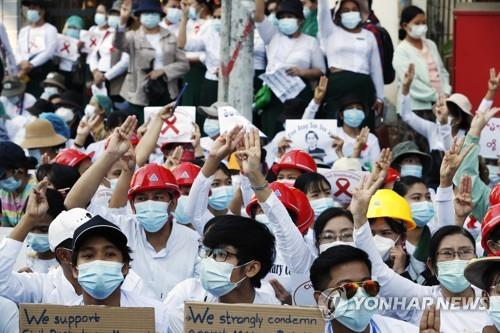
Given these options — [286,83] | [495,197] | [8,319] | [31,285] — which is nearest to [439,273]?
[495,197]

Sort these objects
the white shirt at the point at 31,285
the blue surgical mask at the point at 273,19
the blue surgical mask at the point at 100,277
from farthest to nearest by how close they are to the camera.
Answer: the blue surgical mask at the point at 273,19 → the white shirt at the point at 31,285 → the blue surgical mask at the point at 100,277

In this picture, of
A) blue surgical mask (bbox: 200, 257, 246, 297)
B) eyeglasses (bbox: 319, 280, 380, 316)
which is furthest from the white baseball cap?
eyeglasses (bbox: 319, 280, 380, 316)

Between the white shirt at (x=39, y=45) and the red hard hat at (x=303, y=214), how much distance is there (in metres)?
9.73

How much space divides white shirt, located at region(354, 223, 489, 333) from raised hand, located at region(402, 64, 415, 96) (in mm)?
5407

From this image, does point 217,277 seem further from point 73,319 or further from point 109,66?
point 109,66

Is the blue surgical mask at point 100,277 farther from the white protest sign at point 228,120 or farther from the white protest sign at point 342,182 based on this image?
the white protest sign at point 342,182

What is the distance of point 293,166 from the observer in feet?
37.1

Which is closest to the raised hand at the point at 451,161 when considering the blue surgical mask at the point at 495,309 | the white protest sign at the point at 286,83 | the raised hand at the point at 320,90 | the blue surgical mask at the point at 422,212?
the blue surgical mask at the point at 422,212

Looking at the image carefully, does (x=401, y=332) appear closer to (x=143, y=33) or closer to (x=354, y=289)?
(x=354, y=289)

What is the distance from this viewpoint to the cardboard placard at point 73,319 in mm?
6852

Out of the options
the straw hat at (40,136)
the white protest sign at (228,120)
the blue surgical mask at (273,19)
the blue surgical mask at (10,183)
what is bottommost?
the straw hat at (40,136)

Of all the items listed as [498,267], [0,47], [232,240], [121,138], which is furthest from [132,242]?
[0,47]

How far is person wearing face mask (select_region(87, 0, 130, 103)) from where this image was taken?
54.7 ft

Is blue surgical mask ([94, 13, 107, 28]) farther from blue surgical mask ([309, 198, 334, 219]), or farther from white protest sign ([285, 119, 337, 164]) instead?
blue surgical mask ([309, 198, 334, 219])
